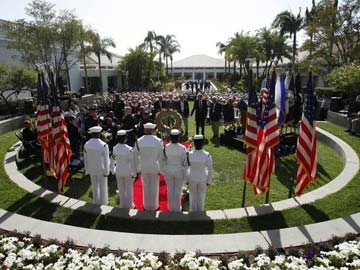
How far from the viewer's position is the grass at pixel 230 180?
8617 millimetres

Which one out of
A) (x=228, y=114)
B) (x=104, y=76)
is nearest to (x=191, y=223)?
(x=228, y=114)

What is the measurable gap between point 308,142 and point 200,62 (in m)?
85.2

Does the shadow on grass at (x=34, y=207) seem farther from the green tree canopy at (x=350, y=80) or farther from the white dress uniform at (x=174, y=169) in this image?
the green tree canopy at (x=350, y=80)

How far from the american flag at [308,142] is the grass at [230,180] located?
140cm

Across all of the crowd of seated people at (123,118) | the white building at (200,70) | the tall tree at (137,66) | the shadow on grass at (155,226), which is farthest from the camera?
the white building at (200,70)

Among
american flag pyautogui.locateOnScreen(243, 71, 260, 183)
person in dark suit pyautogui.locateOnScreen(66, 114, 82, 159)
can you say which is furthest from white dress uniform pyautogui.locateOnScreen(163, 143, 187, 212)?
person in dark suit pyautogui.locateOnScreen(66, 114, 82, 159)

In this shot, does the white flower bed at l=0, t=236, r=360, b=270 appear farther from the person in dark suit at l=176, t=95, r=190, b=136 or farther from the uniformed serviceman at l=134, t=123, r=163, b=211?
the person in dark suit at l=176, t=95, r=190, b=136

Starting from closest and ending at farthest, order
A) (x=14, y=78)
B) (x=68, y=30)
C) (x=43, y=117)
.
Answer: (x=43, y=117)
(x=14, y=78)
(x=68, y=30)

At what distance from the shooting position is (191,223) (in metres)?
6.31

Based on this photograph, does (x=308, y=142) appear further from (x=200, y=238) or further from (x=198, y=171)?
(x=200, y=238)

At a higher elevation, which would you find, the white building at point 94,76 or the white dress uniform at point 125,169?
the white building at point 94,76

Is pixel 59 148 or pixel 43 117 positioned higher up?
pixel 43 117

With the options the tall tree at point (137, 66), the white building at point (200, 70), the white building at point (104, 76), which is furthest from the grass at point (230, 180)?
the white building at point (200, 70)

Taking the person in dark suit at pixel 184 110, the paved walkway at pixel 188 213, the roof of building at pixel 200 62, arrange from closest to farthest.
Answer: the paved walkway at pixel 188 213 < the person in dark suit at pixel 184 110 < the roof of building at pixel 200 62
